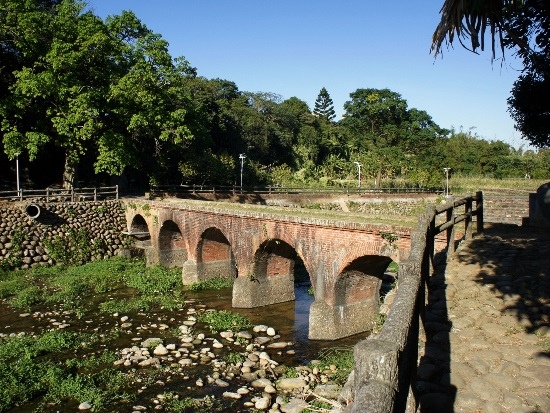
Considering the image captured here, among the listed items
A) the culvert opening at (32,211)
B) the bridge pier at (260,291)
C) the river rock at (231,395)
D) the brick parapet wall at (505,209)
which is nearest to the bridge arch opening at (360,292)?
the bridge pier at (260,291)

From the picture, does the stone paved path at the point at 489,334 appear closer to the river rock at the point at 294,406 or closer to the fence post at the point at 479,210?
the fence post at the point at 479,210

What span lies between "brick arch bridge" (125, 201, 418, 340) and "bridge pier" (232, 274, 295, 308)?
1.4 inches

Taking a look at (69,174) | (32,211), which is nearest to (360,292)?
(32,211)

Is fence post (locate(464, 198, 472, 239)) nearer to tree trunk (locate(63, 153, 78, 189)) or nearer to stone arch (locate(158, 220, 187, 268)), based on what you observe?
stone arch (locate(158, 220, 187, 268))

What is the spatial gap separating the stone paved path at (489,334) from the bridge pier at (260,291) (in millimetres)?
8472

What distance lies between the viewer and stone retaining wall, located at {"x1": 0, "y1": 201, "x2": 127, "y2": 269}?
21.1 meters

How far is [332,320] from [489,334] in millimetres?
7536

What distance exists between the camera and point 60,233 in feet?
74.1

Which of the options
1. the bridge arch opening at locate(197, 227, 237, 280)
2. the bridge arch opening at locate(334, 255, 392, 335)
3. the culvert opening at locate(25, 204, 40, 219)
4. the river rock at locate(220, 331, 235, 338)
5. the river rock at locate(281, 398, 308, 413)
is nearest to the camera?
the river rock at locate(281, 398, 308, 413)

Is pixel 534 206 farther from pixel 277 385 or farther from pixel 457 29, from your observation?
pixel 457 29

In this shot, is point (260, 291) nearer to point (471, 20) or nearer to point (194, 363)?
point (194, 363)

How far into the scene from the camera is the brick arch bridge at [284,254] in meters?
12.4

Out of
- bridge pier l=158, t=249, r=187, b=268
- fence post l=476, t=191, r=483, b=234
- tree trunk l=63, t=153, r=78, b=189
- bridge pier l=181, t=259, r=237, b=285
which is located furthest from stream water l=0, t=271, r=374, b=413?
tree trunk l=63, t=153, r=78, b=189

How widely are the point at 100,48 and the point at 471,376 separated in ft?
78.7
